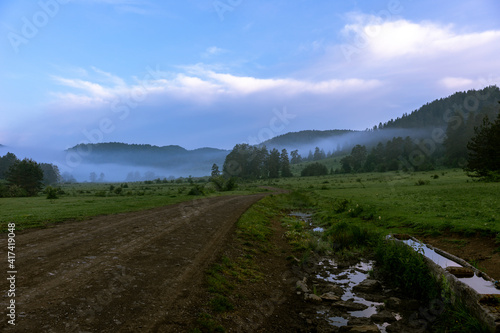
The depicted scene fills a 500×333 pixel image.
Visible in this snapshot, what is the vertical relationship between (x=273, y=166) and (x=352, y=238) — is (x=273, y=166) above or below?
above

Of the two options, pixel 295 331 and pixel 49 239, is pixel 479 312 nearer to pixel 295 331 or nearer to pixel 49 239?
pixel 295 331

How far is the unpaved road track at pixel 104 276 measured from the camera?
6.39m

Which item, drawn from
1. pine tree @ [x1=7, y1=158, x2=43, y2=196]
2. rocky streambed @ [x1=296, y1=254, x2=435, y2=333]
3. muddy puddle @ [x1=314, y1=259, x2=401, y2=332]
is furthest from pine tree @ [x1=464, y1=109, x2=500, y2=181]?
pine tree @ [x1=7, y1=158, x2=43, y2=196]

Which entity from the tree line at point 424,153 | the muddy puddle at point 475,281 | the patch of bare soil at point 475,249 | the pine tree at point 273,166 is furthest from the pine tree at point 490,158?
the pine tree at point 273,166

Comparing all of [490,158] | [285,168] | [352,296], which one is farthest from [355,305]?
[285,168]

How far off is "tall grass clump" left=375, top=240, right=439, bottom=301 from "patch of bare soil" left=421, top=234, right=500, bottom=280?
210 centimetres

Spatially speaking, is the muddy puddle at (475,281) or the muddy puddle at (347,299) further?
the muddy puddle at (347,299)

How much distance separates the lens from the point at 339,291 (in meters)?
10.9

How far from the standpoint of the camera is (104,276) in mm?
8961

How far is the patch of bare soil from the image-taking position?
1073 cm

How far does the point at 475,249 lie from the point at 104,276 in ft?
50.2

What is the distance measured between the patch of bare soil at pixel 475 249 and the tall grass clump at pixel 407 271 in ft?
6.88

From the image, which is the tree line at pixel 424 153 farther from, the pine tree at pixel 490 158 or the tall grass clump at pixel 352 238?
the tall grass clump at pixel 352 238

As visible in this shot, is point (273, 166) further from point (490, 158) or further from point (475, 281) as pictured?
point (475, 281)
